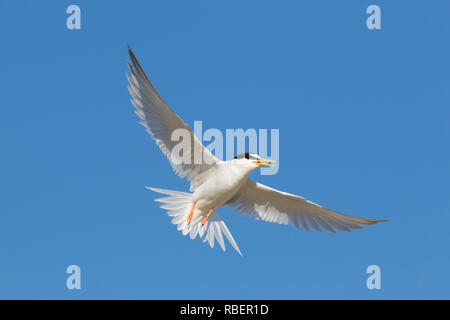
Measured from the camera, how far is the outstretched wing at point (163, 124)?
30.6 feet

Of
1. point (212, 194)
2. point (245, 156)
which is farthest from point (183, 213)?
point (245, 156)

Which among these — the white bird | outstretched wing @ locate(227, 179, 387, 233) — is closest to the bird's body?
the white bird

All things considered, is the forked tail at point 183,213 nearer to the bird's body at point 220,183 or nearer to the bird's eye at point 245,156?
the bird's body at point 220,183

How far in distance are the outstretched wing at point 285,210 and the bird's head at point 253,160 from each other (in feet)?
2.48

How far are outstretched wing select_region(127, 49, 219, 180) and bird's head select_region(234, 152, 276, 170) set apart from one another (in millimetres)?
451

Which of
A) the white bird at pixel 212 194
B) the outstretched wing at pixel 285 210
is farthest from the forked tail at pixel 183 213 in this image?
the outstretched wing at pixel 285 210

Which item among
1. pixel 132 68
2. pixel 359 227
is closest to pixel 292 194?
pixel 359 227

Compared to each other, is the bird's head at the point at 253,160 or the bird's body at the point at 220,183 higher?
the bird's head at the point at 253,160

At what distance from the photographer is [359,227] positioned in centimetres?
1082

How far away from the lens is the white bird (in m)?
9.50

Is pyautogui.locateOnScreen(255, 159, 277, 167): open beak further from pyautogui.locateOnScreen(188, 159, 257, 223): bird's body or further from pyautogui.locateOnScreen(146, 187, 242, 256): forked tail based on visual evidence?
pyautogui.locateOnScreen(146, 187, 242, 256): forked tail

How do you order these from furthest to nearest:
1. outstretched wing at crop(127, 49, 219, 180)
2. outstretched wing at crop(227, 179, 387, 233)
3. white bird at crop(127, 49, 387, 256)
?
outstretched wing at crop(227, 179, 387, 233)
white bird at crop(127, 49, 387, 256)
outstretched wing at crop(127, 49, 219, 180)

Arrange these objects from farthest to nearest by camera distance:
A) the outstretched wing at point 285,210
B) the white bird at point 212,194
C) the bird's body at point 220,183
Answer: the outstretched wing at point 285,210 < the bird's body at point 220,183 < the white bird at point 212,194
